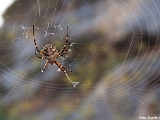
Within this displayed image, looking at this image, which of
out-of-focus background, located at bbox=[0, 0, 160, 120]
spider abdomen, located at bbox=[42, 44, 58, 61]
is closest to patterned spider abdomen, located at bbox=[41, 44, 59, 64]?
spider abdomen, located at bbox=[42, 44, 58, 61]

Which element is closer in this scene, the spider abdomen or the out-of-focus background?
the spider abdomen

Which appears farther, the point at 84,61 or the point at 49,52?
the point at 84,61

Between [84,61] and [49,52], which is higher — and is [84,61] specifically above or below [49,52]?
below

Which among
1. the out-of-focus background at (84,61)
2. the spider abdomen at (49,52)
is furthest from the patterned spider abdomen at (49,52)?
the out-of-focus background at (84,61)

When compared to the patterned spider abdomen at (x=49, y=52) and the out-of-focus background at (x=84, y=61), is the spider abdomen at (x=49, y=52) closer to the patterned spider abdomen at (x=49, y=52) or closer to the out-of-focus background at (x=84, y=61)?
the patterned spider abdomen at (x=49, y=52)

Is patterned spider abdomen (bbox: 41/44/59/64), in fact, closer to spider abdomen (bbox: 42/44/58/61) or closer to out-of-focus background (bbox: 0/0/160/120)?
spider abdomen (bbox: 42/44/58/61)

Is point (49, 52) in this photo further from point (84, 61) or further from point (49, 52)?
point (84, 61)

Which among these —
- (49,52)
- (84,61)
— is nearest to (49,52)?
(49,52)
